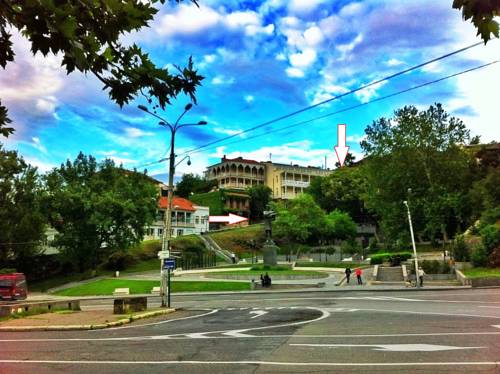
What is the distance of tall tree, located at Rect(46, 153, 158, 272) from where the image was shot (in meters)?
65.4

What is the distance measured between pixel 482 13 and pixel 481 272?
4484 centimetres

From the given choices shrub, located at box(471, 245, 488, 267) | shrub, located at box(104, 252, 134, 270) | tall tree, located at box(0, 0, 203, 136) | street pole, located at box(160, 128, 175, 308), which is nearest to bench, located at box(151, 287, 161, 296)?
street pole, located at box(160, 128, 175, 308)

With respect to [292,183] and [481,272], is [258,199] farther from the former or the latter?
[481,272]

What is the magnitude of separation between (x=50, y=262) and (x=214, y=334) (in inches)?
2647

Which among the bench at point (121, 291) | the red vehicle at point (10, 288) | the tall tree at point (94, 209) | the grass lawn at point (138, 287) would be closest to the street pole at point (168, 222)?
the grass lawn at point (138, 287)

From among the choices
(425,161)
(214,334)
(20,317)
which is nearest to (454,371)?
(214,334)

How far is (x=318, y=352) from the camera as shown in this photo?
35.2 feet

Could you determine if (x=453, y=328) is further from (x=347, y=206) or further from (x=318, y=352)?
(x=347, y=206)

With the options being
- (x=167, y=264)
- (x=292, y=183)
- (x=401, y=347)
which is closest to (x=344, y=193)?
(x=292, y=183)

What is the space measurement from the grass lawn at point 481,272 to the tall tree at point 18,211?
50.0m

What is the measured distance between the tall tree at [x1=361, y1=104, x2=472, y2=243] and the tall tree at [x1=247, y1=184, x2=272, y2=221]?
46.0 metres

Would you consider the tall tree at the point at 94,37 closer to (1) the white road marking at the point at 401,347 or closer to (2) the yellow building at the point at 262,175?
(1) the white road marking at the point at 401,347

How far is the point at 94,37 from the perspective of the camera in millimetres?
3533

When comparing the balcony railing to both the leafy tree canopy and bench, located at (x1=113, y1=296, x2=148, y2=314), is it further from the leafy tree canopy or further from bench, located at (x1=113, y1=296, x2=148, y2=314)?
the leafy tree canopy
